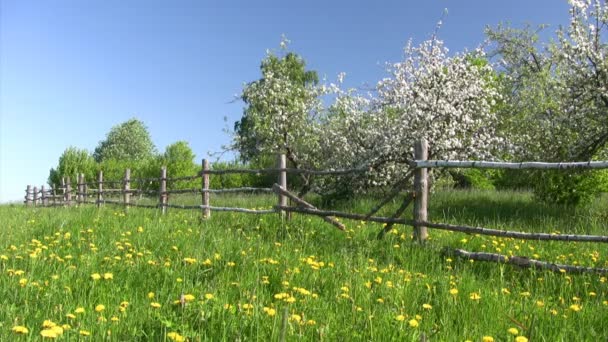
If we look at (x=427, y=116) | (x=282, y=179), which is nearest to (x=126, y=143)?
(x=427, y=116)

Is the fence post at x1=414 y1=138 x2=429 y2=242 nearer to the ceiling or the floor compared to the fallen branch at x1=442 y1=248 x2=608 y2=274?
nearer to the ceiling

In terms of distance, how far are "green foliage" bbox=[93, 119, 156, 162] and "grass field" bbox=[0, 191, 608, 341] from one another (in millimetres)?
61208

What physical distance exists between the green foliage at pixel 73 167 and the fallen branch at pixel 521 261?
37541 mm

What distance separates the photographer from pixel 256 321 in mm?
2990

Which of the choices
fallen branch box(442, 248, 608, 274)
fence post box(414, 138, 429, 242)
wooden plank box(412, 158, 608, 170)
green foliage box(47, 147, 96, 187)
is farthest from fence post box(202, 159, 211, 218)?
green foliage box(47, 147, 96, 187)

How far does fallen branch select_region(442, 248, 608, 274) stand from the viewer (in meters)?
6.06

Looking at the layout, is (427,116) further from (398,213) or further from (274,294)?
(274,294)

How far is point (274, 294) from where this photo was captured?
167 inches

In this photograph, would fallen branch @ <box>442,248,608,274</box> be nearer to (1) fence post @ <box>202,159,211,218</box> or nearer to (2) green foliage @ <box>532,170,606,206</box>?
(1) fence post @ <box>202,159,211,218</box>

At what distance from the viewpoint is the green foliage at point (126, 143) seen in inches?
2579

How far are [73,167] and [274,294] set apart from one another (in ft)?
134

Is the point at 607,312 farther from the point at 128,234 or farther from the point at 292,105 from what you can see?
the point at 292,105

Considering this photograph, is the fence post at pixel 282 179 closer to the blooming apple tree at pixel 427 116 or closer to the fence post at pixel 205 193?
the fence post at pixel 205 193

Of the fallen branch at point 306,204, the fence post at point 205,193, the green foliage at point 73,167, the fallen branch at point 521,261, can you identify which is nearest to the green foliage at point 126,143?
the green foliage at point 73,167
